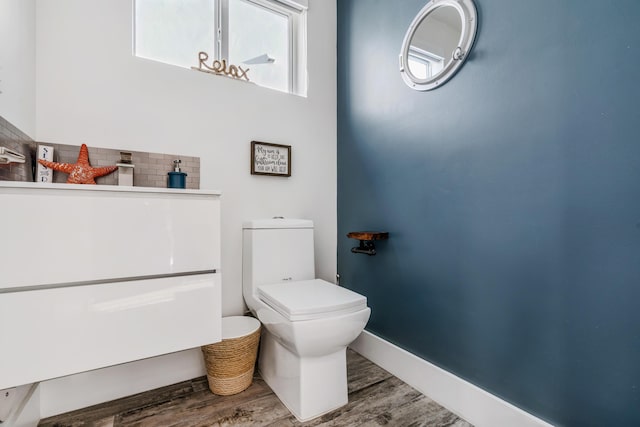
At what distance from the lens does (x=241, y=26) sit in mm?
→ 1851

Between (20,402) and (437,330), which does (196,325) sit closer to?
(20,402)

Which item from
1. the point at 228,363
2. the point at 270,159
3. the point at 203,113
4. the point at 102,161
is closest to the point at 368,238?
the point at 270,159

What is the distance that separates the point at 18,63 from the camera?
1079 millimetres

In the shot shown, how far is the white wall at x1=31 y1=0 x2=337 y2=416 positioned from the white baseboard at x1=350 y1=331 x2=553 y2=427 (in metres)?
0.64

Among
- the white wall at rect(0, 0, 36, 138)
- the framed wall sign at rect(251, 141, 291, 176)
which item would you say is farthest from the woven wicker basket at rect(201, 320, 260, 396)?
the white wall at rect(0, 0, 36, 138)

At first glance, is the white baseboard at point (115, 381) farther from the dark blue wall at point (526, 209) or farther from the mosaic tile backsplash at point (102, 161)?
the dark blue wall at point (526, 209)

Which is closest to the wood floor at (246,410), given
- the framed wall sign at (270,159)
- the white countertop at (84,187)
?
the white countertop at (84,187)

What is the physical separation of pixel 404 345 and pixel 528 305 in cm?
68

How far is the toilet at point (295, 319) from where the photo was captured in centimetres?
117

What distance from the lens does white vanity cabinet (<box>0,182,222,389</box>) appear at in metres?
0.87

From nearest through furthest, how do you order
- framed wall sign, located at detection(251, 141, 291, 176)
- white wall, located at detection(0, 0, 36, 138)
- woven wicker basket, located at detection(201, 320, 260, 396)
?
white wall, located at detection(0, 0, 36, 138), woven wicker basket, located at detection(201, 320, 260, 396), framed wall sign, located at detection(251, 141, 291, 176)

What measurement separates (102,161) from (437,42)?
1.65 meters

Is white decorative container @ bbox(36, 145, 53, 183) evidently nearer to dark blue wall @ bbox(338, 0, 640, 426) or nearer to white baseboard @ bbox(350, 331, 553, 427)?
dark blue wall @ bbox(338, 0, 640, 426)

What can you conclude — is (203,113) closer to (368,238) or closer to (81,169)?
(81,169)
